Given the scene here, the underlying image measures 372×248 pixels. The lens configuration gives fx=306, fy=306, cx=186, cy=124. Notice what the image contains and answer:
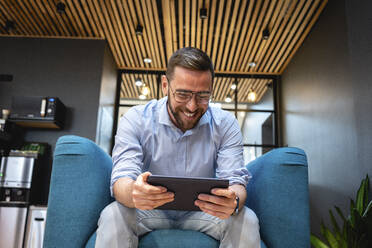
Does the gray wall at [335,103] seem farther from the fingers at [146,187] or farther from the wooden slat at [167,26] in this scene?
the fingers at [146,187]

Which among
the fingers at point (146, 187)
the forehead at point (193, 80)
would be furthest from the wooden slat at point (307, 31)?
the fingers at point (146, 187)

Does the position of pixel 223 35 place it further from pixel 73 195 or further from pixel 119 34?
pixel 73 195

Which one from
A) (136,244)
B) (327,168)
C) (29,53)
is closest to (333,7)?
(327,168)

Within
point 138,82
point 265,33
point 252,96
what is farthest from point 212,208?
point 138,82

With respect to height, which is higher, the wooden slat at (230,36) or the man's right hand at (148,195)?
the wooden slat at (230,36)

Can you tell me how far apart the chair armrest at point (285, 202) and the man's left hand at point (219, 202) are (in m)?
0.30

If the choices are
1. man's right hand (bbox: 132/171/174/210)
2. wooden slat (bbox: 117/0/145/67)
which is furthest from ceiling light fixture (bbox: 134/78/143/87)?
man's right hand (bbox: 132/171/174/210)

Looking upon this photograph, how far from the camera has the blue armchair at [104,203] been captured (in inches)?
48.6

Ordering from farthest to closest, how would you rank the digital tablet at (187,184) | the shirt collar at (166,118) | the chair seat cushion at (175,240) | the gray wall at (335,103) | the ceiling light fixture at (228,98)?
the ceiling light fixture at (228,98) → the gray wall at (335,103) → the shirt collar at (166,118) → the chair seat cushion at (175,240) → the digital tablet at (187,184)

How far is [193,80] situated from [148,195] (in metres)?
0.64

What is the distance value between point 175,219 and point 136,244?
27 centimetres

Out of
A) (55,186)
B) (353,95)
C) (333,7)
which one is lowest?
(55,186)

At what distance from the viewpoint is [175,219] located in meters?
1.39

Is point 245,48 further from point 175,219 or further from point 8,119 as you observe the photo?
point 175,219
